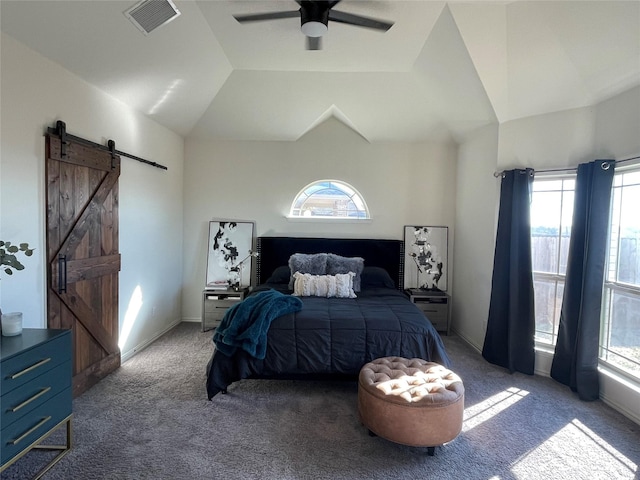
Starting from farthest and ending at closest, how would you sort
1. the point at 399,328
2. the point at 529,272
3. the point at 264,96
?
the point at 264,96, the point at 529,272, the point at 399,328

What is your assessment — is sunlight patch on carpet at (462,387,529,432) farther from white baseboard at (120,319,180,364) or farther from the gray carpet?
white baseboard at (120,319,180,364)

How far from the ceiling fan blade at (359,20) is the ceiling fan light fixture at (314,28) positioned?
90mm

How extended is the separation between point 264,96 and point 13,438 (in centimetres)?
386

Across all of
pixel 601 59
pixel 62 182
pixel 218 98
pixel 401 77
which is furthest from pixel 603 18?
pixel 62 182

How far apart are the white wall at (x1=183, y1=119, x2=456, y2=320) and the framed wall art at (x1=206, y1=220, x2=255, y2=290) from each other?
6.2 inches

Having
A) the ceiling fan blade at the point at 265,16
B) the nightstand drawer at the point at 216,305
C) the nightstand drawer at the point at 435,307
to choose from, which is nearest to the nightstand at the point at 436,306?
the nightstand drawer at the point at 435,307

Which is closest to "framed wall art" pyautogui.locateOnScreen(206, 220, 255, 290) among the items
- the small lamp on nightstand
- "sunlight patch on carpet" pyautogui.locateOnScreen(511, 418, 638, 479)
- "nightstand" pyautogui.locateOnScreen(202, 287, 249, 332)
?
the small lamp on nightstand

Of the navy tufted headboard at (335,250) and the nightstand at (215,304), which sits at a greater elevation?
the navy tufted headboard at (335,250)

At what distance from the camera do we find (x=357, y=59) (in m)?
3.59

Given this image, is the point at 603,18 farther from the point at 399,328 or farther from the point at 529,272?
the point at 399,328

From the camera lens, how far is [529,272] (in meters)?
3.45

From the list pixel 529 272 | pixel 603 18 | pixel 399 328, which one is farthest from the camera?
pixel 529 272

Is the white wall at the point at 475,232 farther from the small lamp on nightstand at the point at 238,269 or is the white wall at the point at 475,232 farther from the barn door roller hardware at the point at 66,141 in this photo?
the barn door roller hardware at the point at 66,141

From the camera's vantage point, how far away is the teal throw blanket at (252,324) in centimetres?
280
